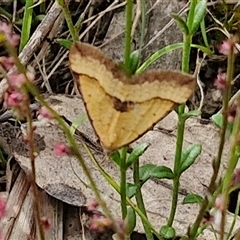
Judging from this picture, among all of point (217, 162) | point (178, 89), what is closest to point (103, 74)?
point (178, 89)

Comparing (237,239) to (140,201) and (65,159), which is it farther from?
(65,159)

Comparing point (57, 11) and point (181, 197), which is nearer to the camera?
point (181, 197)

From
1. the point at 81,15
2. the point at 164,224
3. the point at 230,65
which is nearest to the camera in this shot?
the point at 230,65

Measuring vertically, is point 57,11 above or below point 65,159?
above

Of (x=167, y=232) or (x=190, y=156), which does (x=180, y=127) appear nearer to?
(x=190, y=156)

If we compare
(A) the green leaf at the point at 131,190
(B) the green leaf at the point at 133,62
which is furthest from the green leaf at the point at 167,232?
(B) the green leaf at the point at 133,62

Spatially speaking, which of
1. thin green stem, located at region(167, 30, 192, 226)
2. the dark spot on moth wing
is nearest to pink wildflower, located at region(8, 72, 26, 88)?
the dark spot on moth wing

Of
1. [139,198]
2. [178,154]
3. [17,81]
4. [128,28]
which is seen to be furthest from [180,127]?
[17,81]
